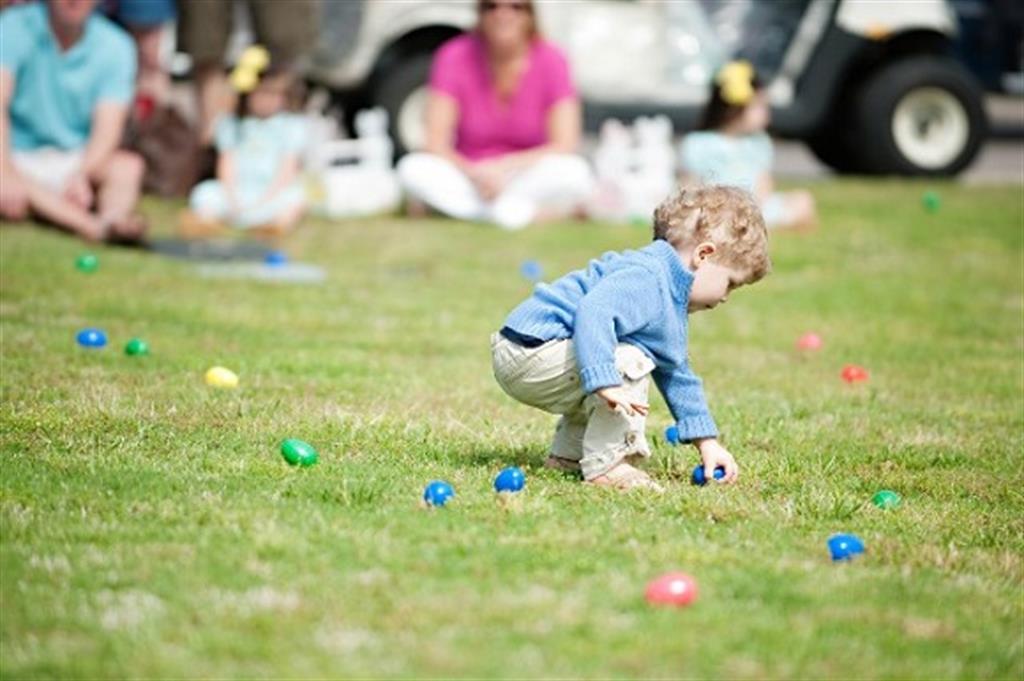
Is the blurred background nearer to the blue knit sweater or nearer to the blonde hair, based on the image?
the blue knit sweater

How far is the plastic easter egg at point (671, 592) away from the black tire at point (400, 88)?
9397 millimetres

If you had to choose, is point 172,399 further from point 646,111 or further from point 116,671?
point 646,111

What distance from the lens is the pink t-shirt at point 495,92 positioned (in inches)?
469

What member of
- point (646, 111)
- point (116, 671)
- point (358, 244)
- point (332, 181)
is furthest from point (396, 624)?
point (646, 111)

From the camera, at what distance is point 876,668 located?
155 inches

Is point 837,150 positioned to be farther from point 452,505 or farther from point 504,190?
point 452,505

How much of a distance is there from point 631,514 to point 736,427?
1647 mm

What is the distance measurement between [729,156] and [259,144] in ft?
9.62

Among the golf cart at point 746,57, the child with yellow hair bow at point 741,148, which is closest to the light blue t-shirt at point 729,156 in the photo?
the child with yellow hair bow at point 741,148

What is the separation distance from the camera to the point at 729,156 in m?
12.2

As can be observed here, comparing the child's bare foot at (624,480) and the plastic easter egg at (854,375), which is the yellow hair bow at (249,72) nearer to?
the plastic easter egg at (854,375)

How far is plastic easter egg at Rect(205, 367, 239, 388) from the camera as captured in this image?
695cm

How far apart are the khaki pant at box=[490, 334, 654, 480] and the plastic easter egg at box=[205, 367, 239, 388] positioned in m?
1.63

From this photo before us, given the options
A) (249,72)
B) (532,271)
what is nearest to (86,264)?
(532,271)
